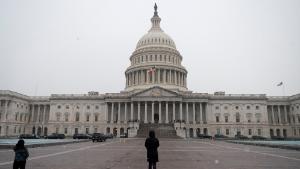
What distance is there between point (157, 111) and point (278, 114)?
4641 cm

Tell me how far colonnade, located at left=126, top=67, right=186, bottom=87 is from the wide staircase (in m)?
29.7

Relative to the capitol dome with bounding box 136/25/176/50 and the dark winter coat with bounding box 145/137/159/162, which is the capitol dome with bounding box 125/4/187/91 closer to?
the capitol dome with bounding box 136/25/176/50

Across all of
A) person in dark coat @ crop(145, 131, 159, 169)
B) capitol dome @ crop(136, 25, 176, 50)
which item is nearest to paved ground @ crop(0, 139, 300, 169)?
person in dark coat @ crop(145, 131, 159, 169)

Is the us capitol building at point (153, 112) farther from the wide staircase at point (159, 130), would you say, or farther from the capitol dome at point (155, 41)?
the capitol dome at point (155, 41)

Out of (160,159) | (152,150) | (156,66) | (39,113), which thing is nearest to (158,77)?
(156,66)

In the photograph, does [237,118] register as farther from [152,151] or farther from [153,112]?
[152,151]

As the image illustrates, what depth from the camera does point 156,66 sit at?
109438 mm

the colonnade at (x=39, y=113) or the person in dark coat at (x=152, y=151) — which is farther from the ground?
the colonnade at (x=39, y=113)

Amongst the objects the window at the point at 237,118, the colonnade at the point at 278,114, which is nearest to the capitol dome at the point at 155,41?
the window at the point at 237,118

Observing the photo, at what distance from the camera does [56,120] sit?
336 feet

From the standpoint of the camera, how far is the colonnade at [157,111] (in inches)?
3725

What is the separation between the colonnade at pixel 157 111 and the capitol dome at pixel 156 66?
9.91 m

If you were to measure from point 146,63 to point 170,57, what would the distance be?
1156 centimetres

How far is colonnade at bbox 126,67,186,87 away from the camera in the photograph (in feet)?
357
